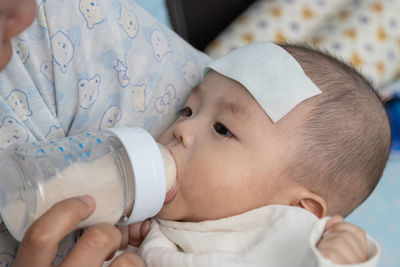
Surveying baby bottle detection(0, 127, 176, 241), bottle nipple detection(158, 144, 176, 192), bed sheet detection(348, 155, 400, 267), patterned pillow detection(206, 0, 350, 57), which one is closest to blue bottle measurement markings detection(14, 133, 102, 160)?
baby bottle detection(0, 127, 176, 241)

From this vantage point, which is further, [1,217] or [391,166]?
[391,166]

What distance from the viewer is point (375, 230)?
146 cm

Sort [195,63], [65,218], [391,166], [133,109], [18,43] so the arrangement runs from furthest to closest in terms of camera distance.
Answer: [391,166] → [195,63] → [133,109] → [18,43] → [65,218]

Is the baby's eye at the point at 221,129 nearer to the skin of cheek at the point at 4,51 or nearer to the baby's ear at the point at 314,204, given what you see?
the baby's ear at the point at 314,204

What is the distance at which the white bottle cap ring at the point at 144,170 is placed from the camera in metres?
0.89

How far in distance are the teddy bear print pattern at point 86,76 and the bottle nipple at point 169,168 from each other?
175mm

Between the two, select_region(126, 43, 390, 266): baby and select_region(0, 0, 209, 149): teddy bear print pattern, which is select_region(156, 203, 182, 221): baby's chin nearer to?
select_region(126, 43, 390, 266): baby

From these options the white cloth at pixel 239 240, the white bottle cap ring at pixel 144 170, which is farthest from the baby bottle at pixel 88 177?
the white cloth at pixel 239 240

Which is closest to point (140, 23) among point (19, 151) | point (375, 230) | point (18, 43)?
point (18, 43)

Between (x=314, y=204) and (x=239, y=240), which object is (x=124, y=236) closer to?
(x=239, y=240)

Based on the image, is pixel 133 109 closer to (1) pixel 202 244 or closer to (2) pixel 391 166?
(1) pixel 202 244

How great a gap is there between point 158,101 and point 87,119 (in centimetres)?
21

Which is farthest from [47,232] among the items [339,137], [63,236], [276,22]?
[276,22]

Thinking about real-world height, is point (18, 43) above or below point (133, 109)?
above
